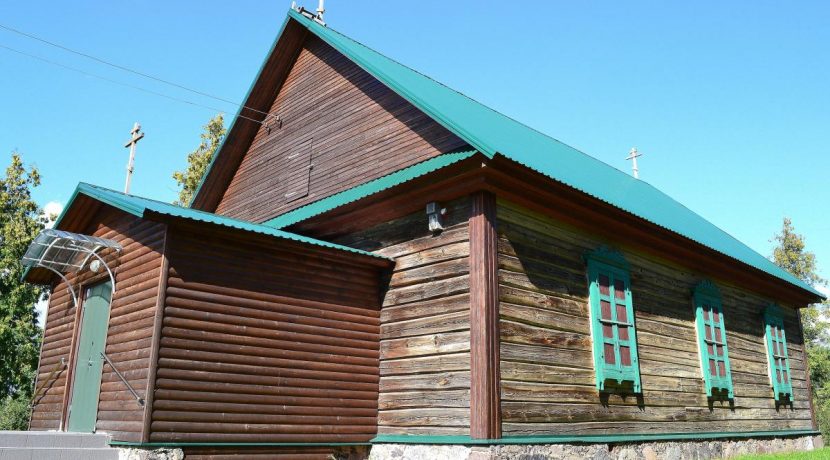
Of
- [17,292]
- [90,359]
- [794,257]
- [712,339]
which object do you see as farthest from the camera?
[794,257]

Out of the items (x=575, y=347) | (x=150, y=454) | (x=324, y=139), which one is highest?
(x=324, y=139)

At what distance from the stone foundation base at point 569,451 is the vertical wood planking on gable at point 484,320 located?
258mm

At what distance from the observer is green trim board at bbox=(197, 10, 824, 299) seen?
10570 mm

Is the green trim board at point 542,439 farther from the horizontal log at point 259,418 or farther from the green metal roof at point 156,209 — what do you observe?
the green metal roof at point 156,209

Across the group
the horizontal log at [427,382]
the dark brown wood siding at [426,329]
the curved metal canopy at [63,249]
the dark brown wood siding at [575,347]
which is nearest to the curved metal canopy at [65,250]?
the curved metal canopy at [63,249]

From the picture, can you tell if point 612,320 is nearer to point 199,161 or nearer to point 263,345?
point 263,345

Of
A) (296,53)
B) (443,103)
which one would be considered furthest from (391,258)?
(296,53)

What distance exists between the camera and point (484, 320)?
9.05 meters

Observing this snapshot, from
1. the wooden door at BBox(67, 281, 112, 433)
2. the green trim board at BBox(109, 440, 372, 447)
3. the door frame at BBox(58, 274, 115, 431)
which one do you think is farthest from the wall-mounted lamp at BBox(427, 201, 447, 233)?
the wooden door at BBox(67, 281, 112, 433)

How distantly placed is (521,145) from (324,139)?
3.75 meters

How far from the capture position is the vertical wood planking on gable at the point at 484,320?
880cm

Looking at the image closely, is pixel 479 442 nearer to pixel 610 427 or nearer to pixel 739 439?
pixel 610 427

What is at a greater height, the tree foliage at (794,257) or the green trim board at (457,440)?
the tree foliage at (794,257)

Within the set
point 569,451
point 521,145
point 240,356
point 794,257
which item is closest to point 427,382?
point 569,451
